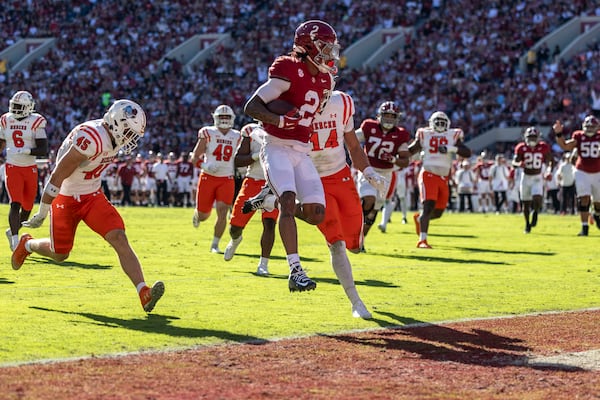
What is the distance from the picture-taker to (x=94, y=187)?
830 cm

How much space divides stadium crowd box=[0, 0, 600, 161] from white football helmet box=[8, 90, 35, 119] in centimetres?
2440

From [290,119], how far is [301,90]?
32 cm

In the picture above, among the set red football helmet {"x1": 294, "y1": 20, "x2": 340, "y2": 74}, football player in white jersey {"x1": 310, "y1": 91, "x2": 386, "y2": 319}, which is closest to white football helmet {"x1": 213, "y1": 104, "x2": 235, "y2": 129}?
football player in white jersey {"x1": 310, "y1": 91, "x2": 386, "y2": 319}

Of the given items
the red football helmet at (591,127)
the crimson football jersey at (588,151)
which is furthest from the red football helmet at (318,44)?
the red football helmet at (591,127)

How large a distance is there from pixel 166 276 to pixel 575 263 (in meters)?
5.51

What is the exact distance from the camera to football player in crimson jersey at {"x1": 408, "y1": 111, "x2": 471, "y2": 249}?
53.4 ft

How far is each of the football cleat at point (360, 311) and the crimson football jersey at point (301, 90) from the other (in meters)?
1.33

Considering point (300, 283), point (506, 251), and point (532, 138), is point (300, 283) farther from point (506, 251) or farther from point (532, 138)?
point (532, 138)

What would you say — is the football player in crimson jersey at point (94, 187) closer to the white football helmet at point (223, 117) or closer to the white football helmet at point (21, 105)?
the white football helmet at point (21, 105)

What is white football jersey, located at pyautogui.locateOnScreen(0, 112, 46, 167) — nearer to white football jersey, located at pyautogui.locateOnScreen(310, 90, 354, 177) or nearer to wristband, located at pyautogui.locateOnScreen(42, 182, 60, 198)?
wristband, located at pyautogui.locateOnScreen(42, 182, 60, 198)

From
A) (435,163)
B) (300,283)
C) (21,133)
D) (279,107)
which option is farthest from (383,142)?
(300,283)

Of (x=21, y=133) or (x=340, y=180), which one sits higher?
(x=21, y=133)

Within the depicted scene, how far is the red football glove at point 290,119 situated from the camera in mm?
7523

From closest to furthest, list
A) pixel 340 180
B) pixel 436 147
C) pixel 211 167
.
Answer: pixel 340 180 → pixel 211 167 → pixel 436 147
